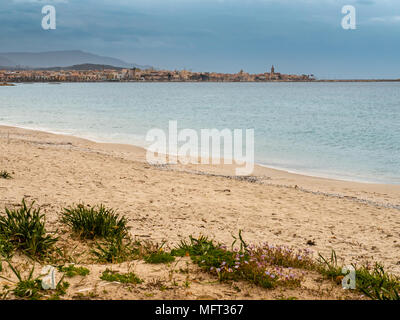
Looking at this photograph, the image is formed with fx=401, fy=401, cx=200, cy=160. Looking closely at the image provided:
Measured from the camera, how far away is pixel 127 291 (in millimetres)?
3916

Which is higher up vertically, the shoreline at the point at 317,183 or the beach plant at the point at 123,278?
the beach plant at the point at 123,278

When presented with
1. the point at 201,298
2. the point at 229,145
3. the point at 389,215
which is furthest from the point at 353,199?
the point at 229,145

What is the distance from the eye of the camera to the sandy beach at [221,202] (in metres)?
6.93

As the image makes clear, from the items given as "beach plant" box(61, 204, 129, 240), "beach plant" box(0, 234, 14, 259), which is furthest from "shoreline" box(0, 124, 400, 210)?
"beach plant" box(0, 234, 14, 259)

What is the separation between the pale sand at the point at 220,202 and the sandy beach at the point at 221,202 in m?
0.02

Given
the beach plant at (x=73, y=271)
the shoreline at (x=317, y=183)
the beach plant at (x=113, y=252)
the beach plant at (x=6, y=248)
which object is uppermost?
the beach plant at (x=6, y=248)

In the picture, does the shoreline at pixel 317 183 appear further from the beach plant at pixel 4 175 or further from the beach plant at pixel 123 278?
the beach plant at pixel 123 278

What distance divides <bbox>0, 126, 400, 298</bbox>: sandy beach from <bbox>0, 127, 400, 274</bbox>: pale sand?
2 centimetres

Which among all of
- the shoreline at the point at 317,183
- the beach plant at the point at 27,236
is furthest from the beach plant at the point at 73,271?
the shoreline at the point at 317,183

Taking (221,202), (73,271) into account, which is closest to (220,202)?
(221,202)

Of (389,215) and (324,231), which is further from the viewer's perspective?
(389,215)

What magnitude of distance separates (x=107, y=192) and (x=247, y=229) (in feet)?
12.1

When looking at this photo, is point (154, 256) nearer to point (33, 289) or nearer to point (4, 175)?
point (33, 289)
